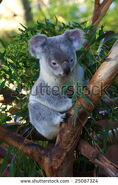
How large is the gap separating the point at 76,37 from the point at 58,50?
0.18 metres

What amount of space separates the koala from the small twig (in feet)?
0.74

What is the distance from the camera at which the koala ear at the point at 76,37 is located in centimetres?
199

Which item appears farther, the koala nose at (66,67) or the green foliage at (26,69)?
the green foliage at (26,69)

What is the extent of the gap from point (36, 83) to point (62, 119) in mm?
427

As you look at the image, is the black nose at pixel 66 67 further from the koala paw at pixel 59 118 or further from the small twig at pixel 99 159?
the small twig at pixel 99 159

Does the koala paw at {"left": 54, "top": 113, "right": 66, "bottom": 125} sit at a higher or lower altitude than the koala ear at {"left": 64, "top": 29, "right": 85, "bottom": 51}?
lower

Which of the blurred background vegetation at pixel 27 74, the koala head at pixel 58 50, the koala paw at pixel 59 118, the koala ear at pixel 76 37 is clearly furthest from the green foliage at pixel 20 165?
the koala ear at pixel 76 37

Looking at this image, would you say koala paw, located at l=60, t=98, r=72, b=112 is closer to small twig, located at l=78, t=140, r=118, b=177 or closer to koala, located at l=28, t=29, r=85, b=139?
koala, located at l=28, t=29, r=85, b=139

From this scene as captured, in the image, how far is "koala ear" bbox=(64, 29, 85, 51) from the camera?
199 cm

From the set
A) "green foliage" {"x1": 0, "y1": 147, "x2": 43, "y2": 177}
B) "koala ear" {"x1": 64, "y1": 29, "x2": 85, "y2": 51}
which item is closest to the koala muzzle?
"koala ear" {"x1": 64, "y1": 29, "x2": 85, "y2": 51}

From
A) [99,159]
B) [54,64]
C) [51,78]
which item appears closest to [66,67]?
[54,64]

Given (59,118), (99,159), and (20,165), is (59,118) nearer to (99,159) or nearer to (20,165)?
(99,159)

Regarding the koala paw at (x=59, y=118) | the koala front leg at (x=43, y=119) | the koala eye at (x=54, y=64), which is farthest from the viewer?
the koala front leg at (x=43, y=119)

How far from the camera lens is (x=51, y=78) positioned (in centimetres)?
208
